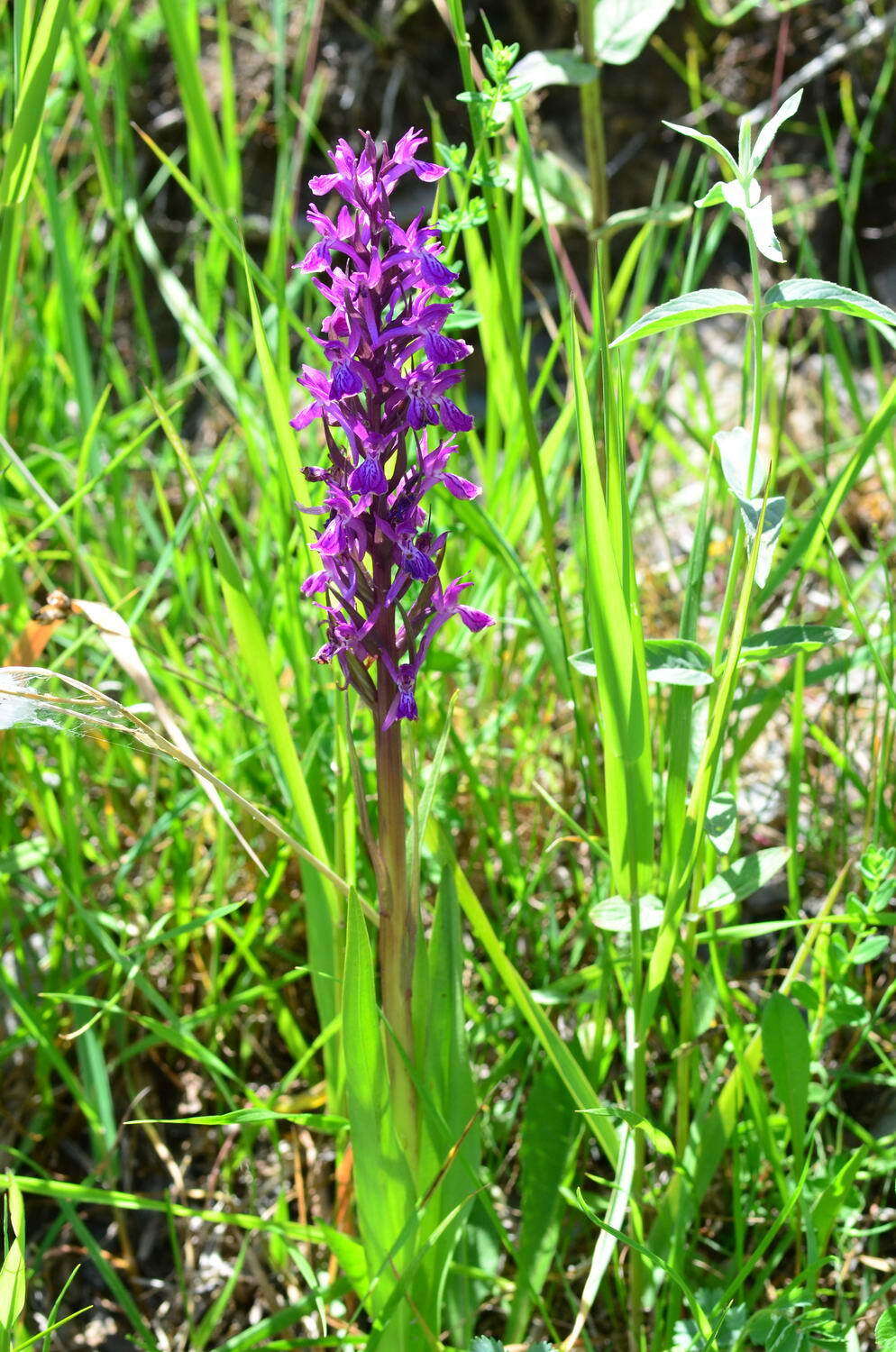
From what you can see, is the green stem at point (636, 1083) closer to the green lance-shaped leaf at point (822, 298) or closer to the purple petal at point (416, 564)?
the purple petal at point (416, 564)

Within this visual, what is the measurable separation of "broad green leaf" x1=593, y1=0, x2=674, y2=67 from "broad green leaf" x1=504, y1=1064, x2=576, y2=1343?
5.48 ft

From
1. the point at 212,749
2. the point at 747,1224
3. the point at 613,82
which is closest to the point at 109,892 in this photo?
the point at 212,749

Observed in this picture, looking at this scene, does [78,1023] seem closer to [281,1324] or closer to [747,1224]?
[281,1324]

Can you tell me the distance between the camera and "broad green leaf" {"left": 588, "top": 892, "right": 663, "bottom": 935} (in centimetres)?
146

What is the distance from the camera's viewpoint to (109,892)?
232 cm

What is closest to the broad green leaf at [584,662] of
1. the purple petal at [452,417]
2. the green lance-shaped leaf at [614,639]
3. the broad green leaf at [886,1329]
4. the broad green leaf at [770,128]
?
the green lance-shaped leaf at [614,639]

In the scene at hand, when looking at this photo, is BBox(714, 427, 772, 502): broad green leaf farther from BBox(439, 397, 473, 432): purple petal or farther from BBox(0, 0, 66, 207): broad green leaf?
BBox(0, 0, 66, 207): broad green leaf

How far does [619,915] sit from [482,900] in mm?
765

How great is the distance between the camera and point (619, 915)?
1473 mm

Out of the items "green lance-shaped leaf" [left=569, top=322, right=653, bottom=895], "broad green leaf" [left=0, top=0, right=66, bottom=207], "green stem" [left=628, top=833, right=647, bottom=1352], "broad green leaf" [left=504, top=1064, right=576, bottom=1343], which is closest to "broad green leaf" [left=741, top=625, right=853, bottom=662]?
"green lance-shaped leaf" [left=569, top=322, right=653, bottom=895]

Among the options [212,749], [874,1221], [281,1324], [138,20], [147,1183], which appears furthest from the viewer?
[138,20]

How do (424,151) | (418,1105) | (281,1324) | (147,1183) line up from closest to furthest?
(418,1105) < (281,1324) < (147,1183) < (424,151)

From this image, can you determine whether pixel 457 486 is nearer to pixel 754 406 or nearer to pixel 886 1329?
pixel 754 406

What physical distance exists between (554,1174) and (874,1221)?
0.56 m
